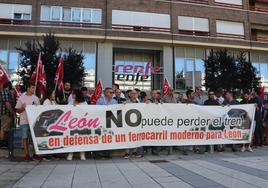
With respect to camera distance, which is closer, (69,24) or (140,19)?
(69,24)

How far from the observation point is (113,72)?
28.1 metres

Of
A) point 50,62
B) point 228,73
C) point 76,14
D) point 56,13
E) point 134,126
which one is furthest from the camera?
point 76,14

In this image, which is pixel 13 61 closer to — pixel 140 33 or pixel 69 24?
pixel 69 24

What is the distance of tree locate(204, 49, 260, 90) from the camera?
25219 millimetres

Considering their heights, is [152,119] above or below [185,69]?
below

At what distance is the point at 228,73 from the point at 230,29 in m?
7.23

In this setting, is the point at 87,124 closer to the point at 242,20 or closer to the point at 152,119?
the point at 152,119

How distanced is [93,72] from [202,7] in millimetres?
13002

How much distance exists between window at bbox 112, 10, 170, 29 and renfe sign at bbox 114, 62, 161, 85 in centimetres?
→ 414

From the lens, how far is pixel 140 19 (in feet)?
90.3

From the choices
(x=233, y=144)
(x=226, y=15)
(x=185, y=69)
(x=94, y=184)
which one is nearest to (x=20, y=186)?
(x=94, y=184)

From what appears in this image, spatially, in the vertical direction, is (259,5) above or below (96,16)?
above

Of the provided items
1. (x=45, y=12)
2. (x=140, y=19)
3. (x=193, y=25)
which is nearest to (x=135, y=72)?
(x=140, y=19)

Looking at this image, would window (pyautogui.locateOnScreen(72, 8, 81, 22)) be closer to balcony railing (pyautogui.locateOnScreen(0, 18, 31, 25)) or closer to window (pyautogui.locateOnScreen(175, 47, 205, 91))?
balcony railing (pyautogui.locateOnScreen(0, 18, 31, 25))
